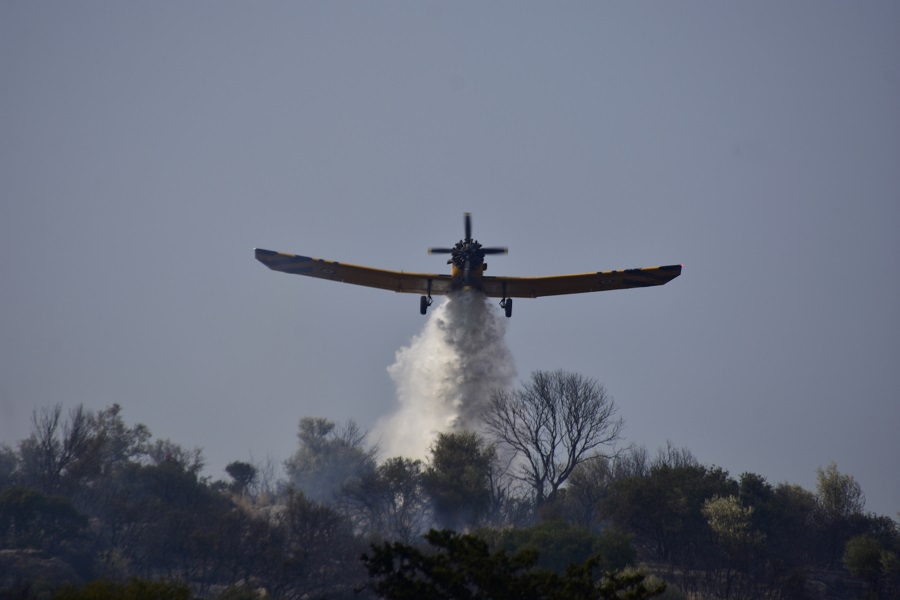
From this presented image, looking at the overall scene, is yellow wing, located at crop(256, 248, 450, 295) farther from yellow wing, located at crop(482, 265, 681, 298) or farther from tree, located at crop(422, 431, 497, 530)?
tree, located at crop(422, 431, 497, 530)

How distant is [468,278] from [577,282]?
18.8 ft

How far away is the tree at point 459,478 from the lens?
191ft

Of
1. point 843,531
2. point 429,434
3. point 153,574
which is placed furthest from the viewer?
point 429,434

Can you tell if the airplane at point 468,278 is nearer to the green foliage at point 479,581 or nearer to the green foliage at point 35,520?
the green foliage at point 35,520

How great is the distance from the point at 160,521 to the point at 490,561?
31632 mm

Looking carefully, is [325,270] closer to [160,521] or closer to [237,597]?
[160,521]

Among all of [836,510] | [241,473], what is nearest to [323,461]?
[241,473]

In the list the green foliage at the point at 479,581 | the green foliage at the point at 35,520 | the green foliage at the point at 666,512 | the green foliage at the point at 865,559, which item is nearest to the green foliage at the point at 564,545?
the green foliage at the point at 666,512

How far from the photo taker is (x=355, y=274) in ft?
180

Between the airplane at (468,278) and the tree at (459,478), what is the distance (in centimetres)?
964

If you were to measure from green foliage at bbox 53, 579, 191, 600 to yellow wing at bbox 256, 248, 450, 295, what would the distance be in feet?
80.7

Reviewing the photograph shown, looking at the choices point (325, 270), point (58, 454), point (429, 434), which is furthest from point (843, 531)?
point (58, 454)

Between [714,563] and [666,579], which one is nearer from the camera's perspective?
[666,579]

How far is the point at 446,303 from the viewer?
59531 mm
